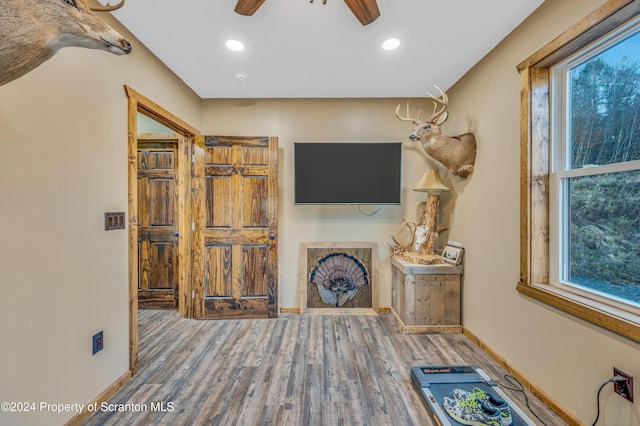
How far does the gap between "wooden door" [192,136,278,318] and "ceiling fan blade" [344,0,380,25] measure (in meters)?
1.66

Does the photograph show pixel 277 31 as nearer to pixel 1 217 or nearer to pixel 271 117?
pixel 271 117

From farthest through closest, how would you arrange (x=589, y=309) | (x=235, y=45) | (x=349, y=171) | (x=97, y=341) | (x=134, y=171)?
1. (x=349, y=171)
2. (x=235, y=45)
3. (x=134, y=171)
4. (x=97, y=341)
5. (x=589, y=309)

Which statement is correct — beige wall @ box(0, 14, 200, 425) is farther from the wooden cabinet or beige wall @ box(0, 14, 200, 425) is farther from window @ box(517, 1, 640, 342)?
window @ box(517, 1, 640, 342)

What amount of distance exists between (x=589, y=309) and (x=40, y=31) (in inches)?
114

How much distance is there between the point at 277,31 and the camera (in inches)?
75.6

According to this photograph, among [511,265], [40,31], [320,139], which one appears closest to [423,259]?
[511,265]

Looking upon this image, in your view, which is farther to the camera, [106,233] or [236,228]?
[236,228]

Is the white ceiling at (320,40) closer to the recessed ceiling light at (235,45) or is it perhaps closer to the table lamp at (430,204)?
the recessed ceiling light at (235,45)

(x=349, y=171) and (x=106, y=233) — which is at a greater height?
(x=349, y=171)

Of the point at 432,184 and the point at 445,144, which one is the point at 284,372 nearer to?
the point at 432,184

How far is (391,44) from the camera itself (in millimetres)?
2068

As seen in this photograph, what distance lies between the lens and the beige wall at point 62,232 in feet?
4.00

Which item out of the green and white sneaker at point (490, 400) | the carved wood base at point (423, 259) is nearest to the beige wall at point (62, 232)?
the green and white sneaker at point (490, 400)

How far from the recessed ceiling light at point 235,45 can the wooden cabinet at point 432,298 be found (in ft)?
8.30
